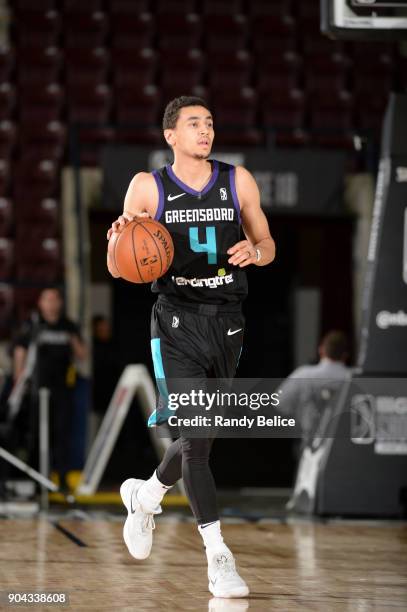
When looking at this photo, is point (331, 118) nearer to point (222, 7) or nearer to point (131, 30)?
point (222, 7)

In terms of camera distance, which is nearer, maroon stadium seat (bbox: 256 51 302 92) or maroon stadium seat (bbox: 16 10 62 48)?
maroon stadium seat (bbox: 16 10 62 48)

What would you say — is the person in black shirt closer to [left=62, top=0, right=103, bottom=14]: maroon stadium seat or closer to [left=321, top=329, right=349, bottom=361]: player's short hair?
[left=321, top=329, right=349, bottom=361]: player's short hair

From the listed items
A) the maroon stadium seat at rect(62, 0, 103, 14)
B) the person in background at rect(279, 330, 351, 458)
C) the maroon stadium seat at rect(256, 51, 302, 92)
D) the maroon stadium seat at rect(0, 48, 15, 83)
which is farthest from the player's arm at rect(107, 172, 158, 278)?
the maroon stadium seat at rect(62, 0, 103, 14)

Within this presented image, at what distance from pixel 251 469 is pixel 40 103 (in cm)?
478

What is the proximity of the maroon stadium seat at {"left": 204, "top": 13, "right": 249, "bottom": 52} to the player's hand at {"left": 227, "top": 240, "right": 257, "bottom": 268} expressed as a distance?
9.90 metres

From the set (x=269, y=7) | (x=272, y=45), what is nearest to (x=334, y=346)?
(x=272, y=45)

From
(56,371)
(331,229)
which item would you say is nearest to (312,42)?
(331,229)

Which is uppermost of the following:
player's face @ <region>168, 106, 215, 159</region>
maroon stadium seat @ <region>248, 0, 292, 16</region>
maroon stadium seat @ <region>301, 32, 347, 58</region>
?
maroon stadium seat @ <region>248, 0, 292, 16</region>

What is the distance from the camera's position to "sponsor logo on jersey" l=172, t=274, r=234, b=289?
4.71 metres

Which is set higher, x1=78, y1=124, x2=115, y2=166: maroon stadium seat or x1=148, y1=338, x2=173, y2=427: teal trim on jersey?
x1=78, y1=124, x2=115, y2=166: maroon stadium seat

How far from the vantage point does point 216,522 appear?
457 centimetres

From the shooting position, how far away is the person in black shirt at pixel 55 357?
9.77 metres

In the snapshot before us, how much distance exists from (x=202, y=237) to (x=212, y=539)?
3.81ft

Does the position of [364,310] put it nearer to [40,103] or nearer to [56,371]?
[56,371]
